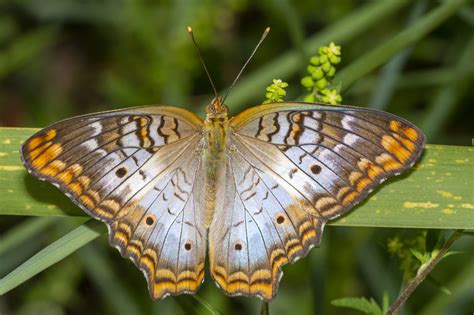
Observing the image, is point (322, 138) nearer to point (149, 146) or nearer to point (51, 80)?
point (149, 146)

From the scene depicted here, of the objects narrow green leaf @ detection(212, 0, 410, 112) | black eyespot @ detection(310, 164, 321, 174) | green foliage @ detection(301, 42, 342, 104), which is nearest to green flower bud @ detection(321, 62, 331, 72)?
green foliage @ detection(301, 42, 342, 104)

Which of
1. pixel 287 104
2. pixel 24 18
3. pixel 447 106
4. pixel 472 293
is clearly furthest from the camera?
pixel 24 18

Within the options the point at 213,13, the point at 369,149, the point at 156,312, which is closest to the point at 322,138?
the point at 369,149

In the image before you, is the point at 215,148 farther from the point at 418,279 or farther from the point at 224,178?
the point at 418,279

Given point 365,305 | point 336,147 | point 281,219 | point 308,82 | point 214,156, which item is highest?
point 308,82

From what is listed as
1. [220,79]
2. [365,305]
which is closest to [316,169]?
[365,305]

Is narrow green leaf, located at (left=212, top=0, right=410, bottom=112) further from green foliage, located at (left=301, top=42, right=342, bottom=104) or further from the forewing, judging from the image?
the forewing
